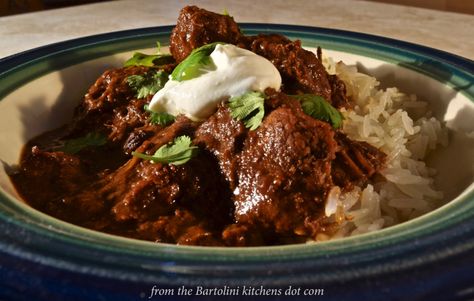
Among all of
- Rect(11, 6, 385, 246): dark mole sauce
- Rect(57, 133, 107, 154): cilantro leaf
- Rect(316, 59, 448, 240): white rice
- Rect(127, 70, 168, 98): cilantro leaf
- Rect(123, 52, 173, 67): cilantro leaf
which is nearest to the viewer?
Rect(11, 6, 385, 246): dark mole sauce

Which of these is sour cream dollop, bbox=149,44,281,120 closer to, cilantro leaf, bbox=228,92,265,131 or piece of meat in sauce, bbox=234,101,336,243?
cilantro leaf, bbox=228,92,265,131

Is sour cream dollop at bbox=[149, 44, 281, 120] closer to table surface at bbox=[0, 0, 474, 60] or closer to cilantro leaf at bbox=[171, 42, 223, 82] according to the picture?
cilantro leaf at bbox=[171, 42, 223, 82]

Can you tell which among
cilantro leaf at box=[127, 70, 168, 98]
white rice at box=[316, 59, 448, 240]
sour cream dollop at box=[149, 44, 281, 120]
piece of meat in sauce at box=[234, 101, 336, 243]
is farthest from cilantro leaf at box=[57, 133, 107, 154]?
white rice at box=[316, 59, 448, 240]

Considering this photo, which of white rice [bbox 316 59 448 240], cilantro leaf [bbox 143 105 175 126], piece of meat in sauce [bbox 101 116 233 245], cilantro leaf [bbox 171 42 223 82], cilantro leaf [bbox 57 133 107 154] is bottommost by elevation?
white rice [bbox 316 59 448 240]

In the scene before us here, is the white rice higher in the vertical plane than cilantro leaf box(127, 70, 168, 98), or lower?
lower

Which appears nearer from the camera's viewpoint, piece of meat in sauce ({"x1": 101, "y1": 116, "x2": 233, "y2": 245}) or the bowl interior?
piece of meat in sauce ({"x1": 101, "y1": 116, "x2": 233, "y2": 245})

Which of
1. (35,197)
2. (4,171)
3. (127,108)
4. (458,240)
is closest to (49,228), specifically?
(35,197)

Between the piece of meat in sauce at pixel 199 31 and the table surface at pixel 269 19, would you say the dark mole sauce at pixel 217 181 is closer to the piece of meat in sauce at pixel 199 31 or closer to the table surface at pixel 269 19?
the piece of meat in sauce at pixel 199 31

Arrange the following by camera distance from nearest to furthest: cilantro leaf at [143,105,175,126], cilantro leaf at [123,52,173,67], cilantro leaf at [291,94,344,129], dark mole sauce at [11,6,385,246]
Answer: dark mole sauce at [11,6,385,246] < cilantro leaf at [291,94,344,129] < cilantro leaf at [143,105,175,126] < cilantro leaf at [123,52,173,67]
